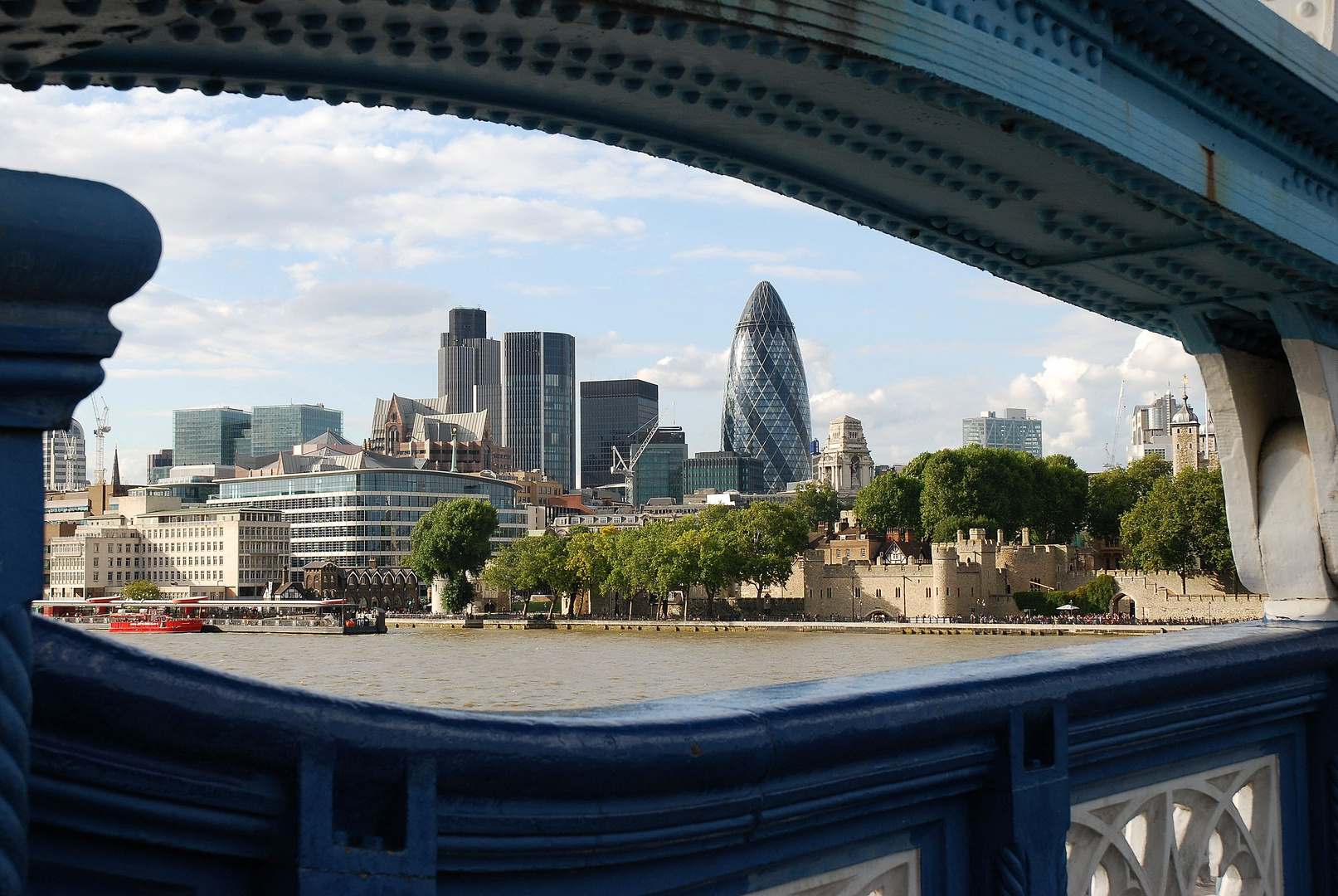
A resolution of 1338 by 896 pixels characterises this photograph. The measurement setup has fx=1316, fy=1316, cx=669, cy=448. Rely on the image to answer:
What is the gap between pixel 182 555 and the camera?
86.8 metres

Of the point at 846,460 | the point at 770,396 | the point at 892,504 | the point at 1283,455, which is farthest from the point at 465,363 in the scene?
the point at 1283,455

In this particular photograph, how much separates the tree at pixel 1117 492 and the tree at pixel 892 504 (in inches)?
348

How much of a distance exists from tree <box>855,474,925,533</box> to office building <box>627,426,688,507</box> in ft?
287

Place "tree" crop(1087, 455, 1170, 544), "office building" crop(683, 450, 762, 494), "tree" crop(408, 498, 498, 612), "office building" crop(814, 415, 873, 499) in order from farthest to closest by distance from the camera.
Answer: "office building" crop(683, 450, 762, 494) → "office building" crop(814, 415, 873, 499) → "tree" crop(408, 498, 498, 612) → "tree" crop(1087, 455, 1170, 544)

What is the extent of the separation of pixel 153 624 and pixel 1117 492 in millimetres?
48398

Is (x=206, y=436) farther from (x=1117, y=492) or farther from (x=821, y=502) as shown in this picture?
(x=1117, y=492)

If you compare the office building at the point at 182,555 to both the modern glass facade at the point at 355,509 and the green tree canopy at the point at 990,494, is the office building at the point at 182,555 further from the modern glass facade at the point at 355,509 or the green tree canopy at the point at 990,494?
the green tree canopy at the point at 990,494

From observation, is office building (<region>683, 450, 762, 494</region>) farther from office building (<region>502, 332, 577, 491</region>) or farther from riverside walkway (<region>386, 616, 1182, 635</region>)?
riverside walkway (<region>386, 616, 1182, 635</region>)

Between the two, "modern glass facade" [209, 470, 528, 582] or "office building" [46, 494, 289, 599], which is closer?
"modern glass facade" [209, 470, 528, 582]

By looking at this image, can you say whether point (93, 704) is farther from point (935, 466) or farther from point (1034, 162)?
point (935, 466)

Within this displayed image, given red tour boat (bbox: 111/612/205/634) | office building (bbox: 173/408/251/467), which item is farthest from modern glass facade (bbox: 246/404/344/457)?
red tour boat (bbox: 111/612/205/634)

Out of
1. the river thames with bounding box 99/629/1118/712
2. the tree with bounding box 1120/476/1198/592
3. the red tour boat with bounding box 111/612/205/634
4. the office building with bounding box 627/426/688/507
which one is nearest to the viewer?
the river thames with bounding box 99/629/1118/712

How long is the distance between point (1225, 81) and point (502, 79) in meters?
2.20

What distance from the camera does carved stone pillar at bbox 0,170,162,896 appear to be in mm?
1144
